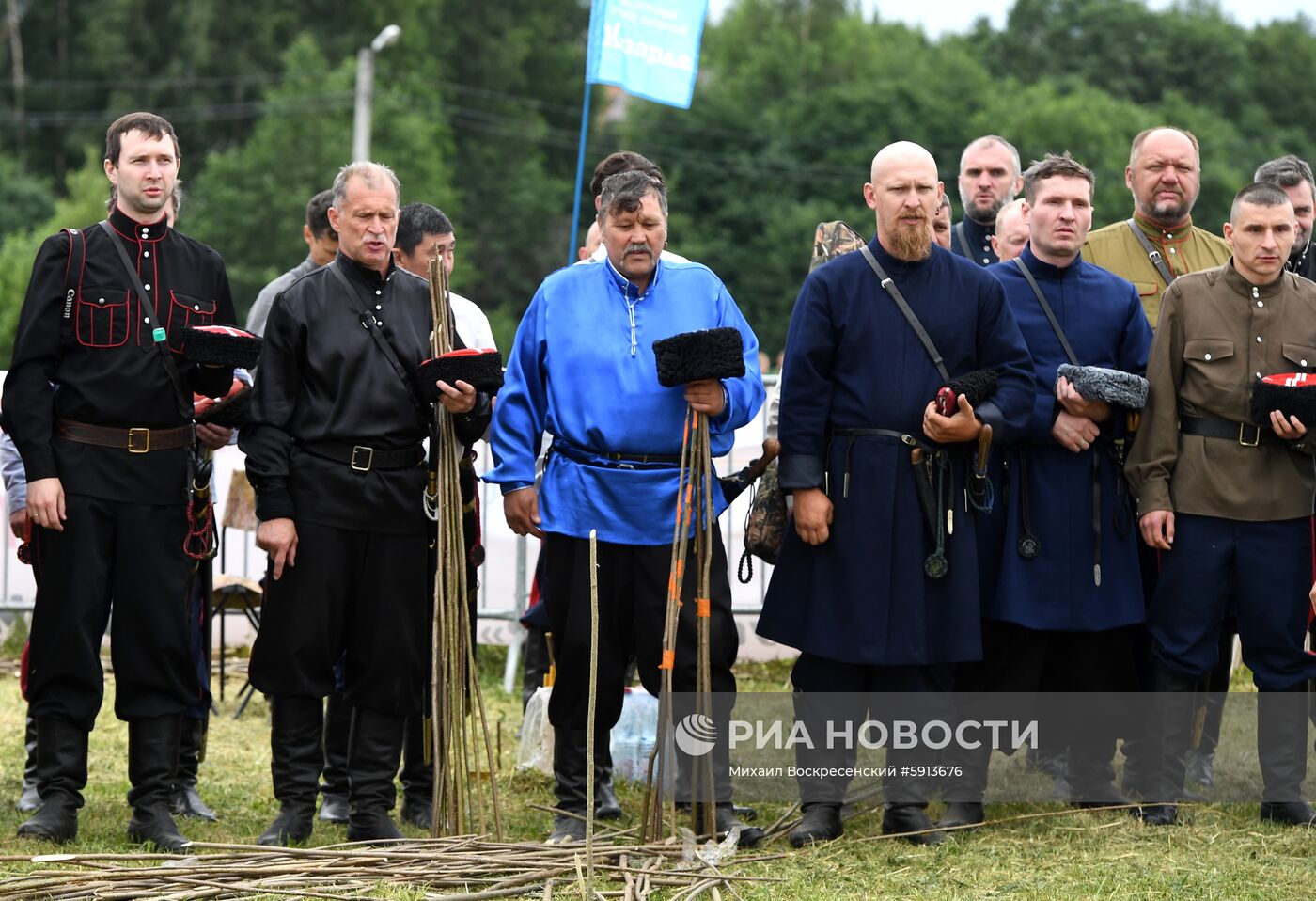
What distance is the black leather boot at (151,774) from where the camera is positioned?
5.55m

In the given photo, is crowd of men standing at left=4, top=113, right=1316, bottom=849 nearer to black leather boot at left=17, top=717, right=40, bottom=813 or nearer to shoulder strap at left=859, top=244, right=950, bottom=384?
shoulder strap at left=859, top=244, right=950, bottom=384

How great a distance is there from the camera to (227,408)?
18.8 ft

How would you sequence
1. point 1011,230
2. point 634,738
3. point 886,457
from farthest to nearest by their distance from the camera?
point 1011,230
point 634,738
point 886,457

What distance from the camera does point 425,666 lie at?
5.76 metres

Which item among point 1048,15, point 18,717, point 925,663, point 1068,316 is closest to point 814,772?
point 925,663

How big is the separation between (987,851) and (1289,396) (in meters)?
1.72

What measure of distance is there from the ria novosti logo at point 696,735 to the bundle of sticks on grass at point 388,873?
0.43m

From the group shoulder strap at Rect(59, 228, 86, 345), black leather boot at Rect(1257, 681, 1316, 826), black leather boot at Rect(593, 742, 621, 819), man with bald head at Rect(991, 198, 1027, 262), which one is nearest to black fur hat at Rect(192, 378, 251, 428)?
shoulder strap at Rect(59, 228, 86, 345)

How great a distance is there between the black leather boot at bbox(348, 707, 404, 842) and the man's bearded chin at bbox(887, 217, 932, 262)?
217 cm

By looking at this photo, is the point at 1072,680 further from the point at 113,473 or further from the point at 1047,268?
the point at 113,473

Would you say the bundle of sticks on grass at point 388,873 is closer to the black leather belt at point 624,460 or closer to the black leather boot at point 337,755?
the black leather boot at point 337,755

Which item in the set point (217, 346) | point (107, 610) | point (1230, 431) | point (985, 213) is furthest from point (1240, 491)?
point (107, 610)

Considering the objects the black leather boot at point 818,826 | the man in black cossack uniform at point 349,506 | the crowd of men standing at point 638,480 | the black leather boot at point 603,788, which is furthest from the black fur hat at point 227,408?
the black leather boot at point 818,826

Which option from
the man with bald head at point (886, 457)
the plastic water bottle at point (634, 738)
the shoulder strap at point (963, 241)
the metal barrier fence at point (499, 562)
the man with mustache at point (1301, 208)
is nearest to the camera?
the man with bald head at point (886, 457)
